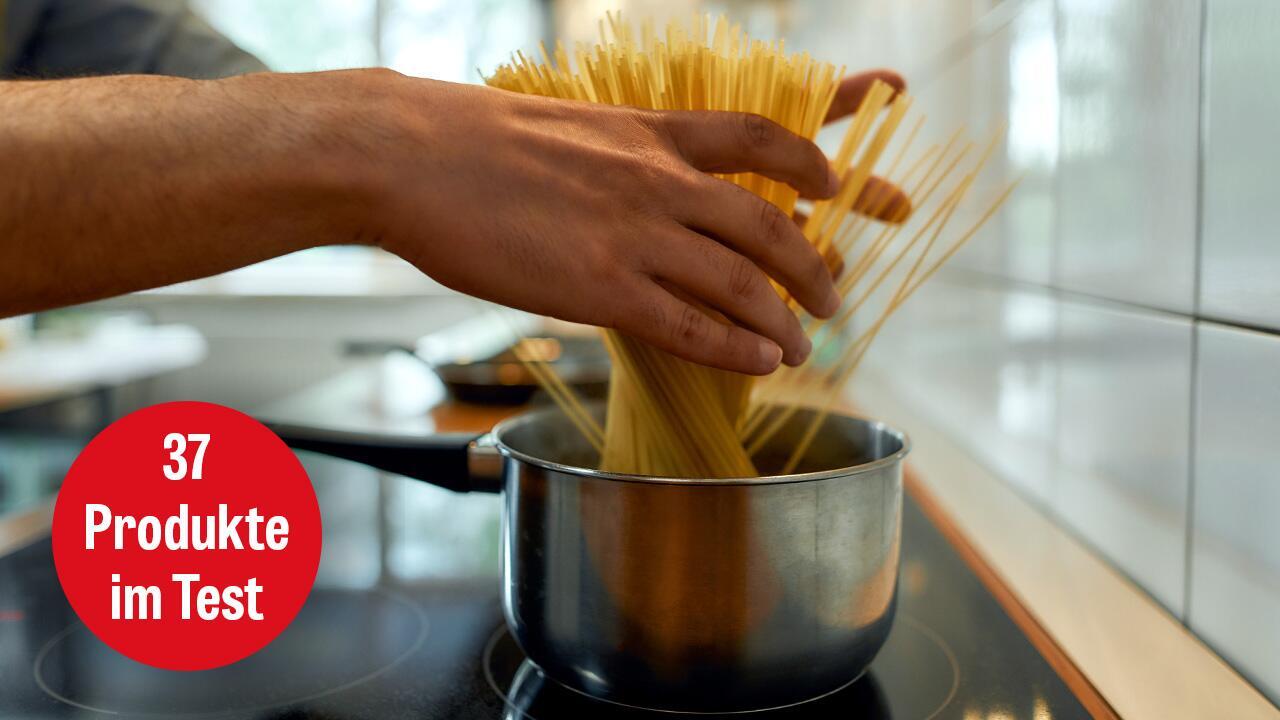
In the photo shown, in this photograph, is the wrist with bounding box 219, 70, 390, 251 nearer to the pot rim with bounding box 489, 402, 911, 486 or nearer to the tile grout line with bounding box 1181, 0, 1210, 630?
the pot rim with bounding box 489, 402, 911, 486

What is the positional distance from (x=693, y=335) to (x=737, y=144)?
82mm

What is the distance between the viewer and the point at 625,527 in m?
0.39

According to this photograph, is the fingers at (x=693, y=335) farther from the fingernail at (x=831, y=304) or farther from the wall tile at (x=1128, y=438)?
the wall tile at (x=1128, y=438)

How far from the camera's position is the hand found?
14.4 inches

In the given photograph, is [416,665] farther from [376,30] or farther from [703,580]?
[376,30]

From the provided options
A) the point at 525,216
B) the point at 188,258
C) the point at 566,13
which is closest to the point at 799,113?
the point at 525,216

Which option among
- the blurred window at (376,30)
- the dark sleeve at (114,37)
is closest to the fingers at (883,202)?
the dark sleeve at (114,37)

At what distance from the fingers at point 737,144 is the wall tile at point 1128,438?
0.26 meters

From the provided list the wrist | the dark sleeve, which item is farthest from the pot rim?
the dark sleeve

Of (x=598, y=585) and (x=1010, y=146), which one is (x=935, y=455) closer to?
(x=1010, y=146)

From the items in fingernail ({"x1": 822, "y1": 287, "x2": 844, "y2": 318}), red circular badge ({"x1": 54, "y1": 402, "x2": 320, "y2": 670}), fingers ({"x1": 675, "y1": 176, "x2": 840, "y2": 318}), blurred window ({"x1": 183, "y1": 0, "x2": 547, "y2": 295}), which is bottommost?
red circular badge ({"x1": 54, "y1": 402, "x2": 320, "y2": 670})

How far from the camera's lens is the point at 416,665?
0.50 m

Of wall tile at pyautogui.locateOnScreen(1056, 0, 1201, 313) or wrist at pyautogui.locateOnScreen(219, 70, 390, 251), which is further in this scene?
wall tile at pyautogui.locateOnScreen(1056, 0, 1201, 313)

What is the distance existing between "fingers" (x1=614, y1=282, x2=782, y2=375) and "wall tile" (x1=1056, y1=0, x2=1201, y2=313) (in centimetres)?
27
